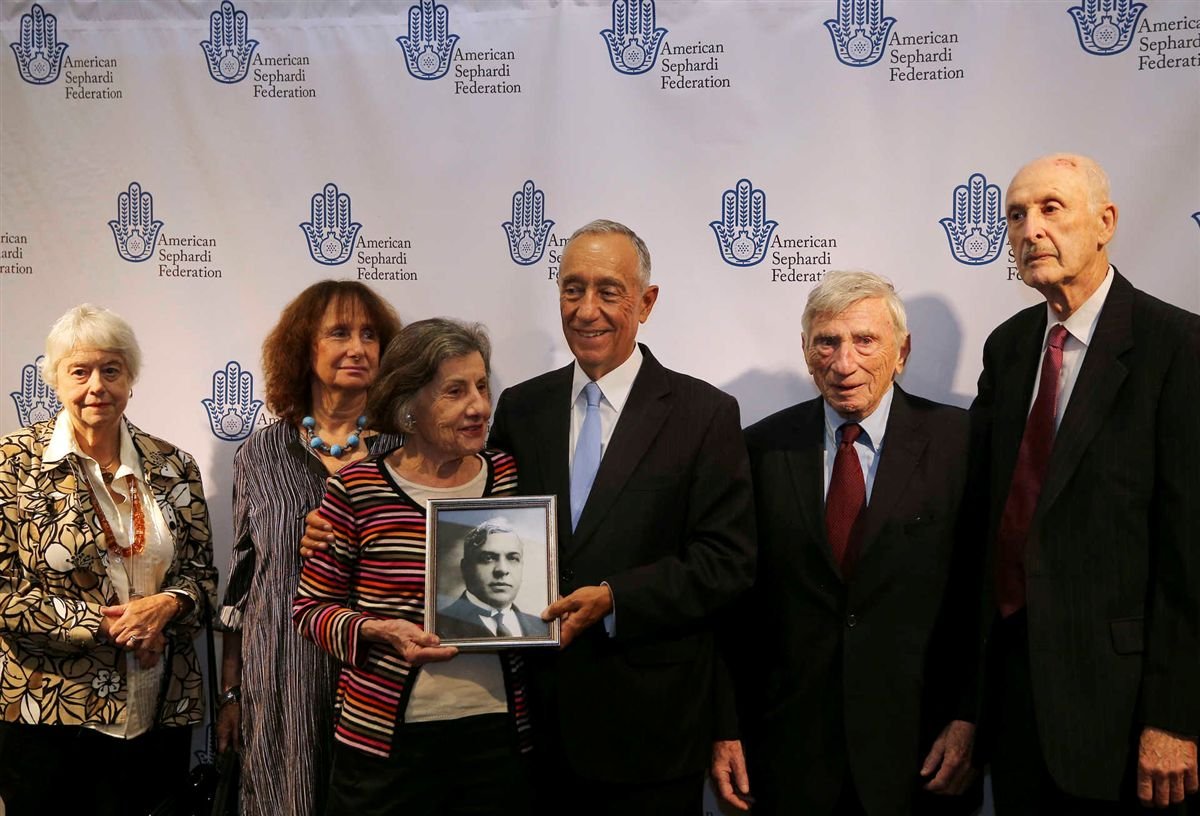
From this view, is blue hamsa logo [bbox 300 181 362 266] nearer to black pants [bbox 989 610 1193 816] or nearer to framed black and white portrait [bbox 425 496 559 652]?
framed black and white portrait [bbox 425 496 559 652]

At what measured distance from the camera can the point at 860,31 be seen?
12.0ft

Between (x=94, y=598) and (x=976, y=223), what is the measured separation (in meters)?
3.00

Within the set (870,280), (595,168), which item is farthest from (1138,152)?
(595,168)

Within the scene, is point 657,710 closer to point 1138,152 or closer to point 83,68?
point 1138,152

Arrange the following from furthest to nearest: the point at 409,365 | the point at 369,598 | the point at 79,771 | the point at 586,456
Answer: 1. the point at 79,771
2. the point at 586,456
3. the point at 409,365
4. the point at 369,598

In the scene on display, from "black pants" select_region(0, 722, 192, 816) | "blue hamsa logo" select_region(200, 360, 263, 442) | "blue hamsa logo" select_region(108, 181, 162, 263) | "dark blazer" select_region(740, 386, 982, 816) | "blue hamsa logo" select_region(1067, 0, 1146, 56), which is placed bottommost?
"black pants" select_region(0, 722, 192, 816)

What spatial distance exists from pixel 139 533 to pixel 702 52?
95.1 inches

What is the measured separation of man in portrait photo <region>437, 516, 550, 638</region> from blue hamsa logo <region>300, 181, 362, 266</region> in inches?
73.7

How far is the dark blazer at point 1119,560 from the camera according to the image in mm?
2346

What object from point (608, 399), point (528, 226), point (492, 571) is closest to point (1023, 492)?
point (608, 399)

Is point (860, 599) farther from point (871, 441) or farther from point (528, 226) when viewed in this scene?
point (528, 226)

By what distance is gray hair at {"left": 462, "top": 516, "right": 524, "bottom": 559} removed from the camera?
2369mm

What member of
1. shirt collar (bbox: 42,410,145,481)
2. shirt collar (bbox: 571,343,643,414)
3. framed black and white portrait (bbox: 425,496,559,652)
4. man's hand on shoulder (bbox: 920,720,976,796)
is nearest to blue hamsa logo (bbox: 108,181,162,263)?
shirt collar (bbox: 42,410,145,481)

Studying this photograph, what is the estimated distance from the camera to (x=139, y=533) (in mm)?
3201
